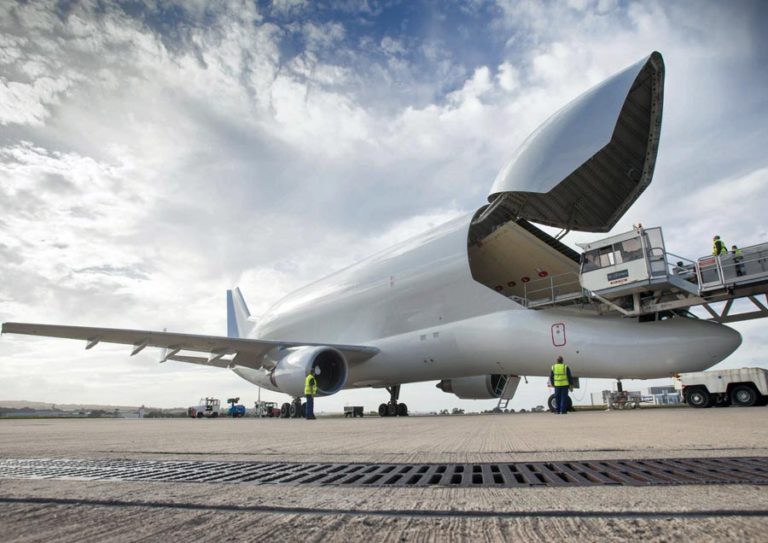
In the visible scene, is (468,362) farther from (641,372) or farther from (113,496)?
(113,496)

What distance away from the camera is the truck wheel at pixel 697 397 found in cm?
1013

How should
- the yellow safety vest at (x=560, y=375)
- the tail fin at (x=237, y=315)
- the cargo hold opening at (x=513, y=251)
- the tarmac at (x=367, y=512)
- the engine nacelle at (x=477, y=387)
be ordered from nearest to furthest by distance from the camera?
the tarmac at (x=367, y=512), the yellow safety vest at (x=560, y=375), the cargo hold opening at (x=513, y=251), the engine nacelle at (x=477, y=387), the tail fin at (x=237, y=315)

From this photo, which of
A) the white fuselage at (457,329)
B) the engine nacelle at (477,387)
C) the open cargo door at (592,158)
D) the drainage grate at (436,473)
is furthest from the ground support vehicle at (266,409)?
the drainage grate at (436,473)

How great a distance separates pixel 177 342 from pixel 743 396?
14.3 m

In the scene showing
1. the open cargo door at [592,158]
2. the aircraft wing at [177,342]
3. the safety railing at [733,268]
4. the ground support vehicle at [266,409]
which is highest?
the open cargo door at [592,158]

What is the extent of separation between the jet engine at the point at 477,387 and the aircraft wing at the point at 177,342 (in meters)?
2.71

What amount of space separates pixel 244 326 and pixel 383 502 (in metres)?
26.4

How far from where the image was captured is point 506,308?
37.7ft

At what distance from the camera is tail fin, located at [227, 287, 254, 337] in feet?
86.9

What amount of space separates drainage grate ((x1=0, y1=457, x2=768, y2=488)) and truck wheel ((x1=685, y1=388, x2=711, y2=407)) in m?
9.86

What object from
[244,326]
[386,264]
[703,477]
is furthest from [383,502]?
[244,326]

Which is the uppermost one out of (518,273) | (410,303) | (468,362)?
(518,273)

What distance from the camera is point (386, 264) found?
14.7 m

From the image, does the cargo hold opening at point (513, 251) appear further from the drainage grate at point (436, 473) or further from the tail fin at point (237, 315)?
the tail fin at point (237, 315)
